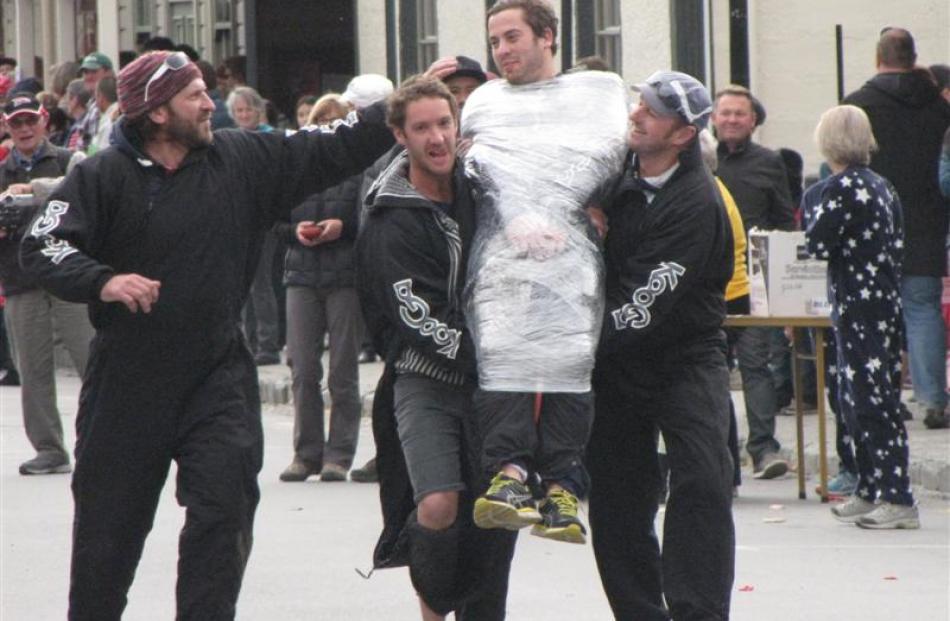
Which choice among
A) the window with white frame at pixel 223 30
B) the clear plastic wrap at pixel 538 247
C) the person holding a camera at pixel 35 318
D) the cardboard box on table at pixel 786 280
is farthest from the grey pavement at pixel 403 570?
the window with white frame at pixel 223 30

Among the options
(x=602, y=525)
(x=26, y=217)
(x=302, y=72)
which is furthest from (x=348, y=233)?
(x=302, y=72)

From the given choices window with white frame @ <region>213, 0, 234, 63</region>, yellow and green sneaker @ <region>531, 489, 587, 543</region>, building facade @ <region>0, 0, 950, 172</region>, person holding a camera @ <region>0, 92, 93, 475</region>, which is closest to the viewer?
yellow and green sneaker @ <region>531, 489, 587, 543</region>

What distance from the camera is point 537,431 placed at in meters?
6.76

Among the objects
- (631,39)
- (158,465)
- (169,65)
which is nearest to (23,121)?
(169,65)

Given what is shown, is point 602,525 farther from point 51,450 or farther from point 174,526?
point 51,450

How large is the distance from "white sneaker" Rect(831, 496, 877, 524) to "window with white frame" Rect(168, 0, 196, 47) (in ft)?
70.0

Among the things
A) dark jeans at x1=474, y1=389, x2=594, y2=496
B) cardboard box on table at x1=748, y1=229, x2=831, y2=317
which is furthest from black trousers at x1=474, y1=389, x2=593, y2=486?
cardboard box on table at x1=748, y1=229, x2=831, y2=317

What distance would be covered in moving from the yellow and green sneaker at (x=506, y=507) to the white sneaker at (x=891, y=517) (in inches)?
161

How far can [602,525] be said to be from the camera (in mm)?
7219

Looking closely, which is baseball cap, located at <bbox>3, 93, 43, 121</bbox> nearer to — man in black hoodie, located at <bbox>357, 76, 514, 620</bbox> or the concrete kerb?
the concrete kerb

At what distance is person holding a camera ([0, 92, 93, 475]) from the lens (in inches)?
498

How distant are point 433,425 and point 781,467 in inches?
226

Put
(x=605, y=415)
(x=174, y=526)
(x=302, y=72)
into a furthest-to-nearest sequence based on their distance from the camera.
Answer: (x=302, y=72), (x=174, y=526), (x=605, y=415)

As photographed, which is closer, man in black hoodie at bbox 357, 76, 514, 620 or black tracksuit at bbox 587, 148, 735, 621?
man in black hoodie at bbox 357, 76, 514, 620
